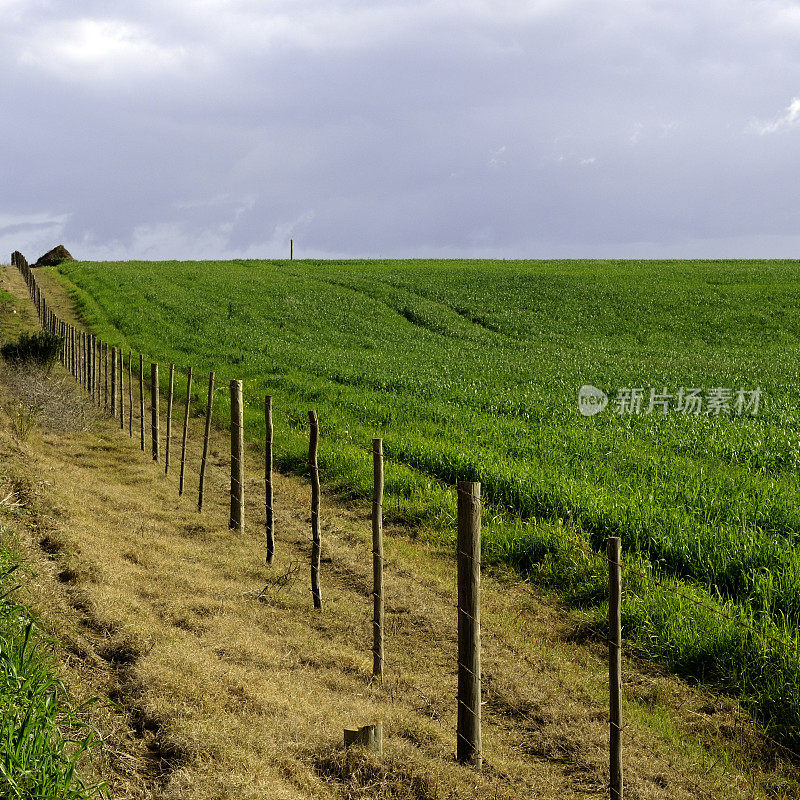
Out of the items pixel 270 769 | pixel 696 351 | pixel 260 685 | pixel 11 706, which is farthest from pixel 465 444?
pixel 696 351

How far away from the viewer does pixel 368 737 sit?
5.09 m

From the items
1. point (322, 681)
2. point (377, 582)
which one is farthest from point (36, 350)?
point (322, 681)

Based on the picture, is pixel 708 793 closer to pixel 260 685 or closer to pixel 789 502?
pixel 260 685

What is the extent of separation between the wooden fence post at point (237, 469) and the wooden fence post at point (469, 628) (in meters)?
5.87

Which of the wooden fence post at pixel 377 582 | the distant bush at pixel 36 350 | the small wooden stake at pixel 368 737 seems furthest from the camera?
the distant bush at pixel 36 350

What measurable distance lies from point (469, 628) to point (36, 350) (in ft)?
65.2

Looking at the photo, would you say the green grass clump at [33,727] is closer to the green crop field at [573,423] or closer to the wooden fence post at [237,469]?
the green crop field at [573,423]

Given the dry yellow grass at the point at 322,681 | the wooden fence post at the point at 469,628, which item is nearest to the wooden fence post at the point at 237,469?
the dry yellow grass at the point at 322,681

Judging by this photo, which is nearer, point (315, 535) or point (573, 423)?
point (315, 535)

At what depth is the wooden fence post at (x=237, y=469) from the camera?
35.4 ft

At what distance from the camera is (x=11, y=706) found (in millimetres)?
4129

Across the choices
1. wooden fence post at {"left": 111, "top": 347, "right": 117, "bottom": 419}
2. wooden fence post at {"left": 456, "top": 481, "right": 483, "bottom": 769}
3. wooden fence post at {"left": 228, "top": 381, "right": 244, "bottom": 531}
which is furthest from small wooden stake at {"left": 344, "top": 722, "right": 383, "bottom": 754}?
wooden fence post at {"left": 111, "top": 347, "right": 117, "bottom": 419}

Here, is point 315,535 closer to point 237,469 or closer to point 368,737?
point 237,469

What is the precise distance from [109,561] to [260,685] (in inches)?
113
